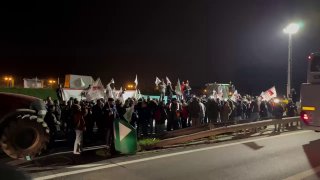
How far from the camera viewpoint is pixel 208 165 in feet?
31.5

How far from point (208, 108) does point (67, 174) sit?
10.9 metres

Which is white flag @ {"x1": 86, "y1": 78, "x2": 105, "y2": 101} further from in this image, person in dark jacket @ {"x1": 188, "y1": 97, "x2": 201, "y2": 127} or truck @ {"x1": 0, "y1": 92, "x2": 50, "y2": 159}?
truck @ {"x1": 0, "y1": 92, "x2": 50, "y2": 159}

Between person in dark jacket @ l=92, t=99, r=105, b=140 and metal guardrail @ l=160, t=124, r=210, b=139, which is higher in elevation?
person in dark jacket @ l=92, t=99, r=105, b=140

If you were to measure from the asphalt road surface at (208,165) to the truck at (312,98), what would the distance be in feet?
2.69

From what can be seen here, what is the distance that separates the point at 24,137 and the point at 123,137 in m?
2.74

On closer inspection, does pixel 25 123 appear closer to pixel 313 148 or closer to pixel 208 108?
pixel 313 148

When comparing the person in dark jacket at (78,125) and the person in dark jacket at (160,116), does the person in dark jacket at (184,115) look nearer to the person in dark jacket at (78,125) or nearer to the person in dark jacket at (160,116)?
the person in dark jacket at (160,116)

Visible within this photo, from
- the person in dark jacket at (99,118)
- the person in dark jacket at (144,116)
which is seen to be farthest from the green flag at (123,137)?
the person in dark jacket at (144,116)

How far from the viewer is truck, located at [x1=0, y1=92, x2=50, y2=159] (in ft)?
33.0

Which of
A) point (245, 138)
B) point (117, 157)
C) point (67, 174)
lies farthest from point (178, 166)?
point (245, 138)

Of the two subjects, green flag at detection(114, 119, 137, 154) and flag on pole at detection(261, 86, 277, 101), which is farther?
flag on pole at detection(261, 86, 277, 101)

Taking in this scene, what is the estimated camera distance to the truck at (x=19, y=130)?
33.0 ft

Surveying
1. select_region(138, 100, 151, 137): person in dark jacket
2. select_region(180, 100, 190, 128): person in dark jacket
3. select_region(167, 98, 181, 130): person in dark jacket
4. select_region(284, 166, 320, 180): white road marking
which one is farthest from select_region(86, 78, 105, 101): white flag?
select_region(284, 166, 320, 180): white road marking

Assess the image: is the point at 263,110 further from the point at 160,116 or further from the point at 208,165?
the point at 208,165
